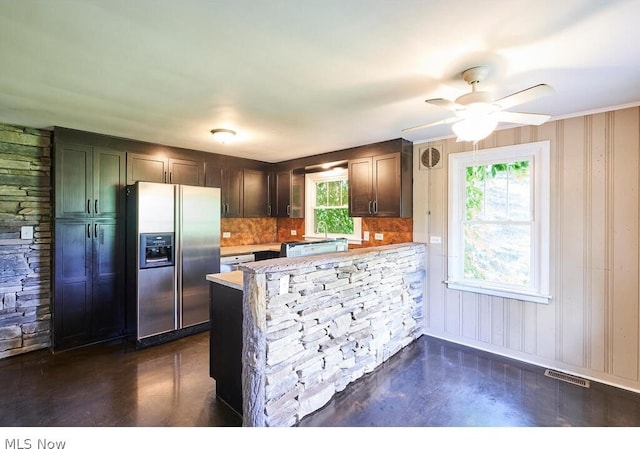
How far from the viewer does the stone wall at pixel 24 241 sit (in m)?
3.14

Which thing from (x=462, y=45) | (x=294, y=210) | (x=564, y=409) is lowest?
(x=564, y=409)

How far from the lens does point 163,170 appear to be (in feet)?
12.9

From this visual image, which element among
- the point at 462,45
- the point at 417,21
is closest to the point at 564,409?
the point at 462,45

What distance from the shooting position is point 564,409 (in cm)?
232

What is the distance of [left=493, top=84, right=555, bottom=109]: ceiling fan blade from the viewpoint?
1610mm

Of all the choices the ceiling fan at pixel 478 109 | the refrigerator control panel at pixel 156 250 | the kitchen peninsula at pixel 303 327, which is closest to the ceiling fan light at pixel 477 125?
the ceiling fan at pixel 478 109

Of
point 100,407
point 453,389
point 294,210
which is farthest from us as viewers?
point 294,210

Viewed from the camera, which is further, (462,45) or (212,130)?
(212,130)

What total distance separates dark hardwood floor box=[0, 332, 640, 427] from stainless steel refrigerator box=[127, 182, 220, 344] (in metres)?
0.43

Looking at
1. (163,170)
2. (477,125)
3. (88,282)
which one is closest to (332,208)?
(163,170)

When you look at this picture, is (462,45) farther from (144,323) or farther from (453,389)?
(144,323)

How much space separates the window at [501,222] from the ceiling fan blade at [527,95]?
1.57 m

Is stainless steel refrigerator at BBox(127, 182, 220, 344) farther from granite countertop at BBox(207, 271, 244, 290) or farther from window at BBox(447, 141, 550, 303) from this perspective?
window at BBox(447, 141, 550, 303)

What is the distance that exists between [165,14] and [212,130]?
1878mm
